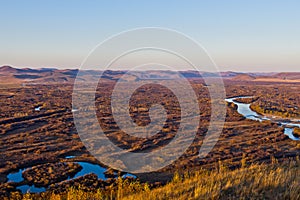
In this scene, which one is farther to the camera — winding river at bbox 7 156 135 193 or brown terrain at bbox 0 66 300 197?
brown terrain at bbox 0 66 300 197

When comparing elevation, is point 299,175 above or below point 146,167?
above

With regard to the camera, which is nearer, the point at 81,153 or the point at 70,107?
the point at 81,153

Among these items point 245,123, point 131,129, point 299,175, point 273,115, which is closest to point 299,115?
point 273,115

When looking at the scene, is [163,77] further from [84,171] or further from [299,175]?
[299,175]

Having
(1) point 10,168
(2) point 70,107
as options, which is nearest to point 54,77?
(2) point 70,107

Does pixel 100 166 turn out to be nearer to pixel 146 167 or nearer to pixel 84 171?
pixel 84 171

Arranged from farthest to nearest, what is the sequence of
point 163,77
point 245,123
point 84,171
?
point 163,77
point 245,123
point 84,171

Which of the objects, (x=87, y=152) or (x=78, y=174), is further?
(x=87, y=152)

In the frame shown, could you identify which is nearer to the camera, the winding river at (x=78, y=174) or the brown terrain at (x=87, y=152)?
the winding river at (x=78, y=174)

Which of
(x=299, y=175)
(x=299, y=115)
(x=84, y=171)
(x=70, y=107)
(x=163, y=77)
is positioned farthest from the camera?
(x=163, y=77)
